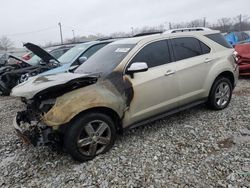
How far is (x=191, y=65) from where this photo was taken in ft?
17.0

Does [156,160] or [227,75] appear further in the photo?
[227,75]

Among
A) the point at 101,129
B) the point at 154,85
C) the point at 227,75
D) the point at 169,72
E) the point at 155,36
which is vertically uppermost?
the point at 155,36

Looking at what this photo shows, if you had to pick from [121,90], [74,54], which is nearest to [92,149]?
[121,90]

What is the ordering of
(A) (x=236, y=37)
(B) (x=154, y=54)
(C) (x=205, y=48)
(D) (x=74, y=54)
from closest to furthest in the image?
(B) (x=154, y=54) → (C) (x=205, y=48) → (D) (x=74, y=54) → (A) (x=236, y=37)

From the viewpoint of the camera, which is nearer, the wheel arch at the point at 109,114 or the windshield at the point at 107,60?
the wheel arch at the point at 109,114

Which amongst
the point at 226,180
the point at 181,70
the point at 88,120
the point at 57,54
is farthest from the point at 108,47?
the point at 57,54

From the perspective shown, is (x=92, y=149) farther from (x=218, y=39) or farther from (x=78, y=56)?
(x=78, y=56)

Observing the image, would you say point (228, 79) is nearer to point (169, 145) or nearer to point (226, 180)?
point (169, 145)

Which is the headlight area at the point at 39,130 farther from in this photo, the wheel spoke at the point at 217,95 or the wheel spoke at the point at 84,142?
the wheel spoke at the point at 217,95

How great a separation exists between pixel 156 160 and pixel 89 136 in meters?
0.99

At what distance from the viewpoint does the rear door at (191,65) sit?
5.07 meters

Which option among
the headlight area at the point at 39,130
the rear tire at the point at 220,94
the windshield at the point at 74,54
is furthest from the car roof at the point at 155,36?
the windshield at the point at 74,54

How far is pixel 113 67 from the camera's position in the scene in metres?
4.48

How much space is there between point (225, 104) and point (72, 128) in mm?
3537
